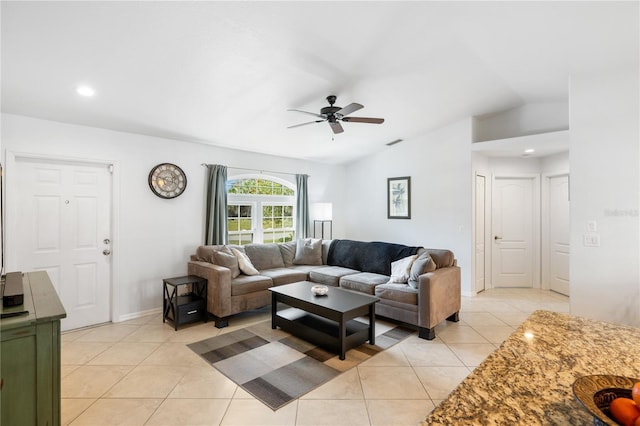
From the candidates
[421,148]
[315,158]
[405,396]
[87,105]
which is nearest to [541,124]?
[421,148]

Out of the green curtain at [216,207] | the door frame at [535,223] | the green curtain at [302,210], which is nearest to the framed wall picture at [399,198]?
the door frame at [535,223]

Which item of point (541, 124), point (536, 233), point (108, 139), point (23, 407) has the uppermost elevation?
point (541, 124)

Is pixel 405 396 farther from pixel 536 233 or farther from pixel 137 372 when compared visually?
pixel 536 233

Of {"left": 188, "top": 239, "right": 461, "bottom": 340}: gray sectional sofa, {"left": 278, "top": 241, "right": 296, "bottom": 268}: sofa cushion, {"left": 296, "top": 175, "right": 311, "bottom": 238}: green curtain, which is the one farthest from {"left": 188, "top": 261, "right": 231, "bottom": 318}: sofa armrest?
{"left": 296, "top": 175, "right": 311, "bottom": 238}: green curtain

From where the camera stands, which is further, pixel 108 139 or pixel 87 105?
pixel 108 139

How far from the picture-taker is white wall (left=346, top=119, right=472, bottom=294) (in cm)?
522

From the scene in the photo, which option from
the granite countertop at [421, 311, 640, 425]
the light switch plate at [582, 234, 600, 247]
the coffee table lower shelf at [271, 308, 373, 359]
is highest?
the light switch plate at [582, 234, 600, 247]

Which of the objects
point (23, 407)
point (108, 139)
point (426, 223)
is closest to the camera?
point (23, 407)

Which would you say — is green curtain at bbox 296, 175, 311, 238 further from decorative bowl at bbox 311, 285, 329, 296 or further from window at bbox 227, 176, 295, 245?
decorative bowl at bbox 311, 285, 329, 296

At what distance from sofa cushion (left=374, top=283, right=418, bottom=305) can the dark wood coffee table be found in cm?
46

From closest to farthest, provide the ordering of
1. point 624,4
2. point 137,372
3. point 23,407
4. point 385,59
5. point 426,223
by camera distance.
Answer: point 23,407, point 624,4, point 137,372, point 385,59, point 426,223

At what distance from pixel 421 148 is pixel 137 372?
209 inches

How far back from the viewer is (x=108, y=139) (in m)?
3.96

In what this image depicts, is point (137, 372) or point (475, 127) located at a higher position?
point (475, 127)
